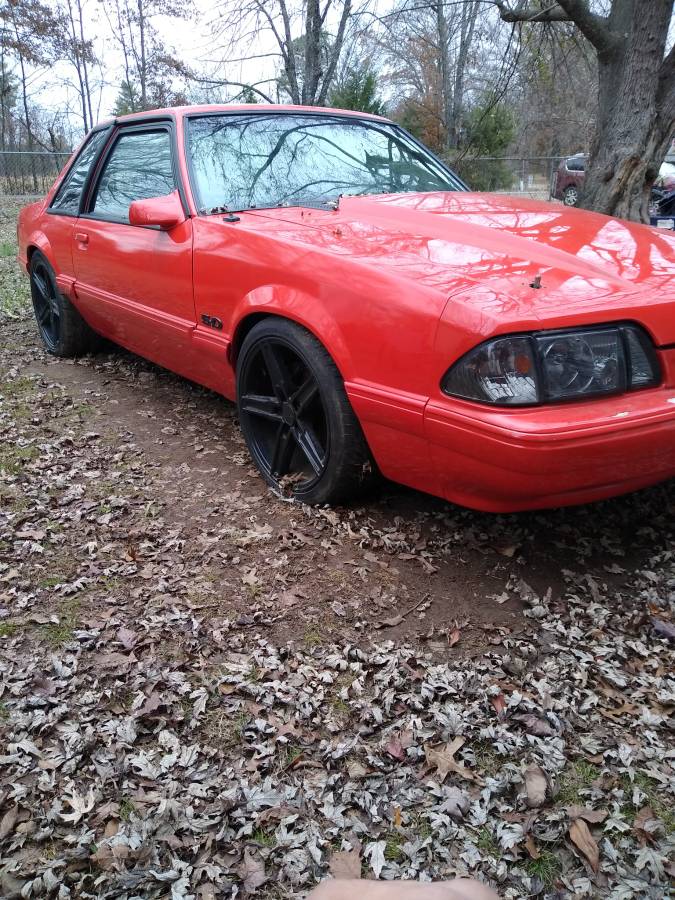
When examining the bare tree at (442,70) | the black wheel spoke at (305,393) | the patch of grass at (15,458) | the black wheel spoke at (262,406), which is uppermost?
the bare tree at (442,70)

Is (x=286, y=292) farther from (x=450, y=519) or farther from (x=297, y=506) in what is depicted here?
(x=450, y=519)

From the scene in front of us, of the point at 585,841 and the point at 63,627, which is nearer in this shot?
the point at 585,841

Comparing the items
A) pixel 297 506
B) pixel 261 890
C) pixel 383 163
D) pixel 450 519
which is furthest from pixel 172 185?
pixel 261 890

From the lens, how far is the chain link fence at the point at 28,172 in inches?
711

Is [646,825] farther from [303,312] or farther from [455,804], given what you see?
[303,312]

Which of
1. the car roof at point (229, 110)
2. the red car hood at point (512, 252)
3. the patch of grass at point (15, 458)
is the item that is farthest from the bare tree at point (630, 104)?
the patch of grass at point (15, 458)

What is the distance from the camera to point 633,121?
628 centimetres

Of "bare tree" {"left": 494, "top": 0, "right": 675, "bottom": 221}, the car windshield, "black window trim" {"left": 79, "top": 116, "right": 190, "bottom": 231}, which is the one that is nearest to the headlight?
the car windshield

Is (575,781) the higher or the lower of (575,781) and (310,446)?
the lower

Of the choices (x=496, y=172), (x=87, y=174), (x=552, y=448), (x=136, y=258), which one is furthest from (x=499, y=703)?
(x=496, y=172)

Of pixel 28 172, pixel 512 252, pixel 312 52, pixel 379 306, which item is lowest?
pixel 379 306

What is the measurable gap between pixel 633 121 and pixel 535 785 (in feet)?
20.2

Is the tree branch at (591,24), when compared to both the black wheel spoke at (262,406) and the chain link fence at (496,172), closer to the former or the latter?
the black wheel spoke at (262,406)

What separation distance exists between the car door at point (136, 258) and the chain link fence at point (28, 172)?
15.6 metres
